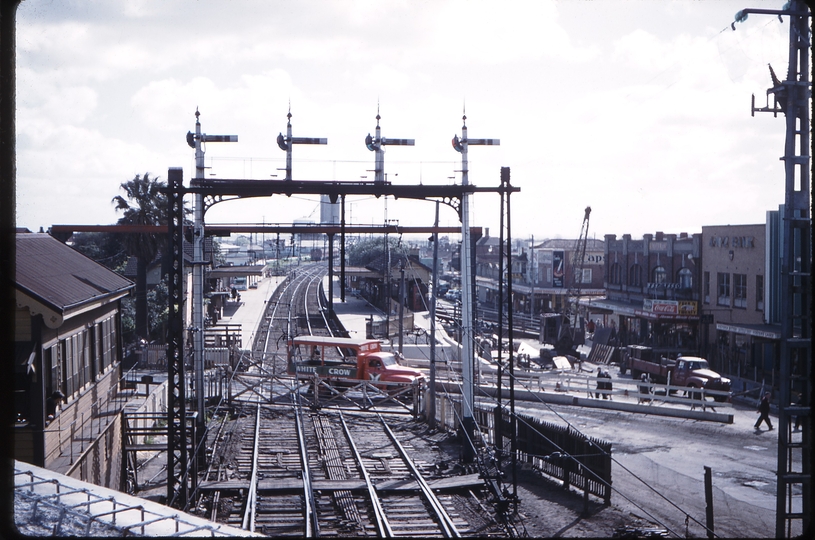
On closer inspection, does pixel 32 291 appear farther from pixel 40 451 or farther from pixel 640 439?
pixel 640 439

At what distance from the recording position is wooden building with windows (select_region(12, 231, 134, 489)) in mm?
13086

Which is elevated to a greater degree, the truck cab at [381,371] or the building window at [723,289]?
the building window at [723,289]

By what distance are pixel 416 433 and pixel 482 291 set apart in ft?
220

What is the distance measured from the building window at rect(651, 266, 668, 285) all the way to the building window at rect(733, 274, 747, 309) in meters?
8.05

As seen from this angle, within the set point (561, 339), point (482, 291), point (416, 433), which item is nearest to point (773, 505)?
point (416, 433)

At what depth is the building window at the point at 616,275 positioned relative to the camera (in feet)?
175

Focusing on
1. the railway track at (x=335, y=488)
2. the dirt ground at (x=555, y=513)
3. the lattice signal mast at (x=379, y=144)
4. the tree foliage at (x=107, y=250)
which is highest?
the lattice signal mast at (x=379, y=144)

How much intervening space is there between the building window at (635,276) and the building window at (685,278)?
5066 mm

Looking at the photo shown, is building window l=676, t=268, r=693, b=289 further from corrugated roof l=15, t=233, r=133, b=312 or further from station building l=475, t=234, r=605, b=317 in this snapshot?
corrugated roof l=15, t=233, r=133, b=312

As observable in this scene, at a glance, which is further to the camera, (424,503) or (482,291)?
(482,291)

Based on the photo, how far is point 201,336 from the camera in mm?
19484

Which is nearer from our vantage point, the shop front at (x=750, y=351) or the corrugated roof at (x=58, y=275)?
the corrugated roof at (x=58, y=275)

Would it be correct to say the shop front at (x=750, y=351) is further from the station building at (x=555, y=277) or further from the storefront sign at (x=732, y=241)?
the station building at (x=555, y=277)

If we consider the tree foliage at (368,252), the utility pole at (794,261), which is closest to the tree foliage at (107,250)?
the tree foliage at (368,252)
